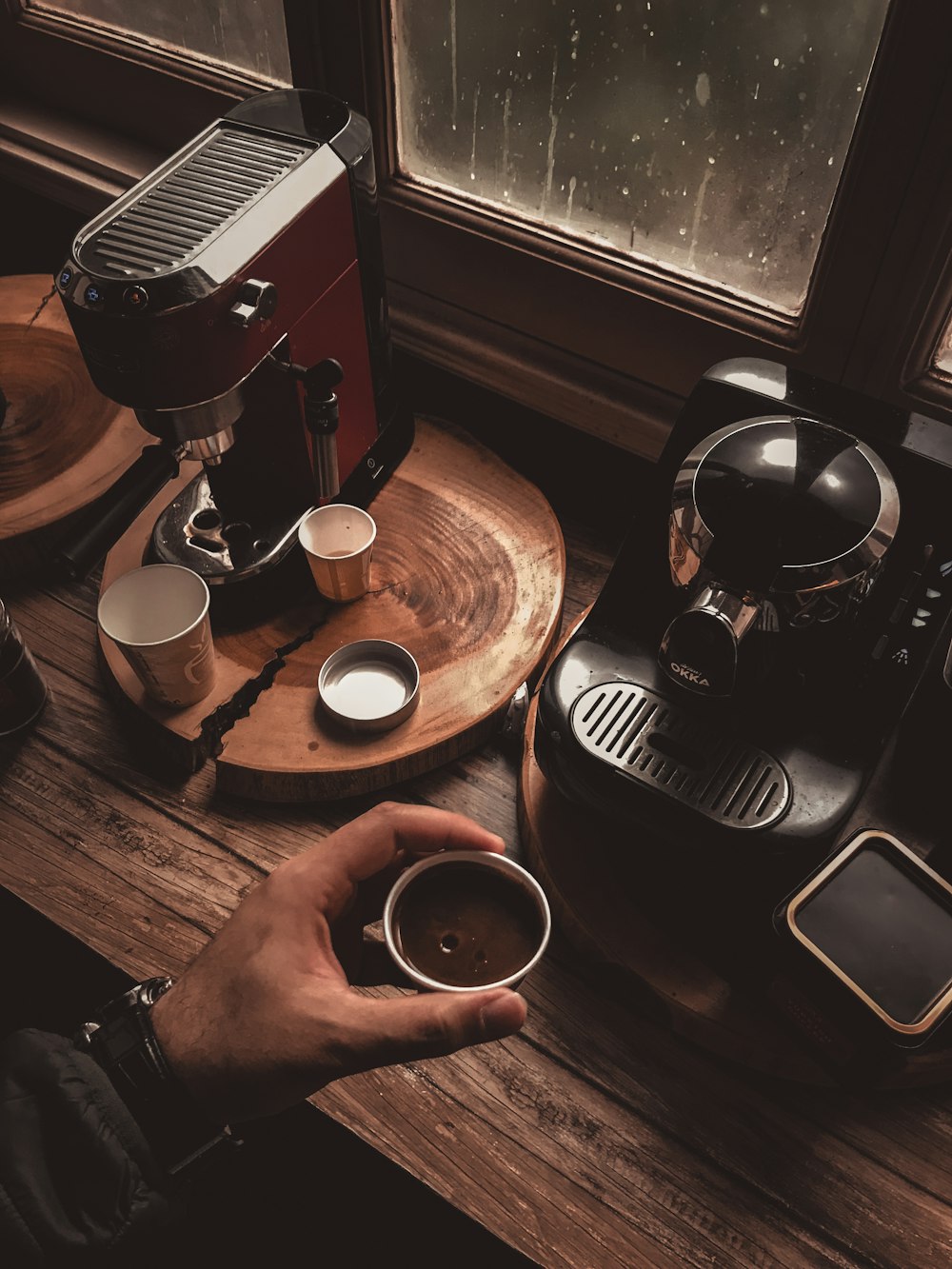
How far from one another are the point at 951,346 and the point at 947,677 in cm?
44

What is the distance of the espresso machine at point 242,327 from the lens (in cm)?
92

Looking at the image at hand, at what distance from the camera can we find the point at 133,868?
3.51 feet

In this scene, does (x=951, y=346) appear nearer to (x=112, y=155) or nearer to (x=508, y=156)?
(x=508, y=156)

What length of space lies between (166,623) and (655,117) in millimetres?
825

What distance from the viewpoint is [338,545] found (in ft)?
4.03

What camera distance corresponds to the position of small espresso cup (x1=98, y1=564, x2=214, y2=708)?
1066mm

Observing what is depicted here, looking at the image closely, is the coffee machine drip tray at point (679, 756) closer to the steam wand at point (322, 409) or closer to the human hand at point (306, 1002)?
the human hand at point (306, 1002)

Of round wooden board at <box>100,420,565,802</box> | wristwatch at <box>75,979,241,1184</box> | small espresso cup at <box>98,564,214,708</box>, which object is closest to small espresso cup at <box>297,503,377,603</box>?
round wooden board at <box>100,420,565,802</box>

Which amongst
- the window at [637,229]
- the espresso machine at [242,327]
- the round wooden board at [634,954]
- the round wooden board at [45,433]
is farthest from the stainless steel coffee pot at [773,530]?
the round wooden board at [45,433]

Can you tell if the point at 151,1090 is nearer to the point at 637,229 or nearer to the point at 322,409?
the point at 322,409

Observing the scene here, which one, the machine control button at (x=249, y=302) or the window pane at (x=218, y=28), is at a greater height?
the machine control button at (x=249, y=302)

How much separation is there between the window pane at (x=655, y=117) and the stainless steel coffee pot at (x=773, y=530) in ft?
1.49

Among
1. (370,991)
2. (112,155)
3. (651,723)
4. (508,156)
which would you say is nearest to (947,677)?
(651,723)

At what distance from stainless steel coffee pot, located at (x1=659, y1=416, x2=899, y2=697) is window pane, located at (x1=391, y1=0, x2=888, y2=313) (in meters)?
0.45
